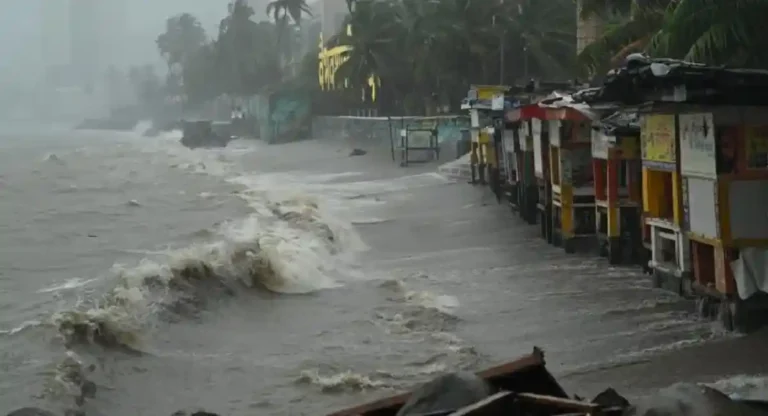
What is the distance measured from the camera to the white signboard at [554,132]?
1313 cm

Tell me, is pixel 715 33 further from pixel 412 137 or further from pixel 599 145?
pixel 412 137

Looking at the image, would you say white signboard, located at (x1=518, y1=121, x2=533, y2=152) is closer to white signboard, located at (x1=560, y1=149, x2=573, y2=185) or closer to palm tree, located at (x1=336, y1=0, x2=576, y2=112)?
white signboard, located at (x1=560, y1=149, x2=573, y2=185)

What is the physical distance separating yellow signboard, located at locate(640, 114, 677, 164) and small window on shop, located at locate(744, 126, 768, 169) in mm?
979

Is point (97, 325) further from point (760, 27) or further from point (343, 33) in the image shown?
point (343, 33)

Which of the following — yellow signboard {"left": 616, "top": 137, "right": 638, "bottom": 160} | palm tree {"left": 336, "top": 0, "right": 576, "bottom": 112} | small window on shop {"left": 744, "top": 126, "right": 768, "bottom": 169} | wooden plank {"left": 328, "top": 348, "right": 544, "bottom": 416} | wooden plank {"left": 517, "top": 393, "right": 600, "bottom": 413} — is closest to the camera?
wooden plank {"left": 517, "top": 393, "right": 600, "bottom": 413}

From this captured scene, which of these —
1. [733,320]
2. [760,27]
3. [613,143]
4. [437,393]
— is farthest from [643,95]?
[760,27]

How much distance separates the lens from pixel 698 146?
856cm

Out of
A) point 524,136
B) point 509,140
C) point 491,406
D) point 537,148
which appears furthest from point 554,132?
point 491,406

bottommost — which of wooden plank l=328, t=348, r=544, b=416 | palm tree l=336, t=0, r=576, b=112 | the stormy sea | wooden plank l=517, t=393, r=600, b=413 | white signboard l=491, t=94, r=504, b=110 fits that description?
the stormy sea

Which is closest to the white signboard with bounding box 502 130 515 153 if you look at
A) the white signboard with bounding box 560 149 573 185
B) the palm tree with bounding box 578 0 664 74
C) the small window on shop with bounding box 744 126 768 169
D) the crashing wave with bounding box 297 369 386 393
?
the palm tree with bounding box 578 0 664 74

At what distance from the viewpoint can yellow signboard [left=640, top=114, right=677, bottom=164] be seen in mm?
9164

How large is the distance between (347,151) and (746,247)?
37.5 metres

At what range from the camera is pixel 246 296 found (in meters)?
12.3

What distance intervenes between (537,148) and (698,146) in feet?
20.3
